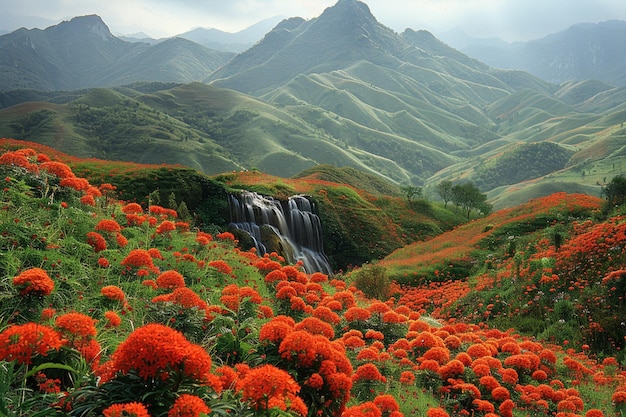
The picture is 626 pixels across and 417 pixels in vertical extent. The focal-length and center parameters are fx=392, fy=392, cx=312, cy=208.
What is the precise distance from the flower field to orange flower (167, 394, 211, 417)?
0.01 meters

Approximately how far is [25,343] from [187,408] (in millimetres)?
1706

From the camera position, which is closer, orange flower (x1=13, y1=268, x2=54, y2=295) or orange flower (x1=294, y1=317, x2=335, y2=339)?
orange flower (x1=13, y1=268, x2=54, y2=295)

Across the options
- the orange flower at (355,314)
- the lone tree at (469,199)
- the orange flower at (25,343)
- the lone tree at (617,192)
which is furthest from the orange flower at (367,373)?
the lone tree at (469,199)

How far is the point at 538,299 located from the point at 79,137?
154326 mm

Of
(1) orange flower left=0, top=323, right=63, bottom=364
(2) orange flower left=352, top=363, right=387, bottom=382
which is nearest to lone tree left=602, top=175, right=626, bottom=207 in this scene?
(2) orange flower left=352, top=363, right=387, bottom=382

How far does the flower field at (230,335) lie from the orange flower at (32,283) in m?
0.02

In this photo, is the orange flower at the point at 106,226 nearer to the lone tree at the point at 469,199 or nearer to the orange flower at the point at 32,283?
the orange flower at the point at 32,283

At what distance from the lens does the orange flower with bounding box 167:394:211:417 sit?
2.95 meters

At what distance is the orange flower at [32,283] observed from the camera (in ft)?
16.4

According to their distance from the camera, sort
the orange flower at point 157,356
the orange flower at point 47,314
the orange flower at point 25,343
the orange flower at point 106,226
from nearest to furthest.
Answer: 1. the orange flower at point 157,356
2. the orange flower at point 25,343
3. the orange flower at point 47,314
4. the orange flower at point 106,226

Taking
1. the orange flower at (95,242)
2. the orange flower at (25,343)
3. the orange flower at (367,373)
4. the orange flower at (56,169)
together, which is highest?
the orange flower at (56,169)

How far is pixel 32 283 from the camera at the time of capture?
16.5 ft

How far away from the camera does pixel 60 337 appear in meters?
3.85

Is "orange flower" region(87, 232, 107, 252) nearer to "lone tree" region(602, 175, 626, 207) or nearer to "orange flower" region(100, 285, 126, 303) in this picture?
"orange flower" region(100, 285, 126, 303)
